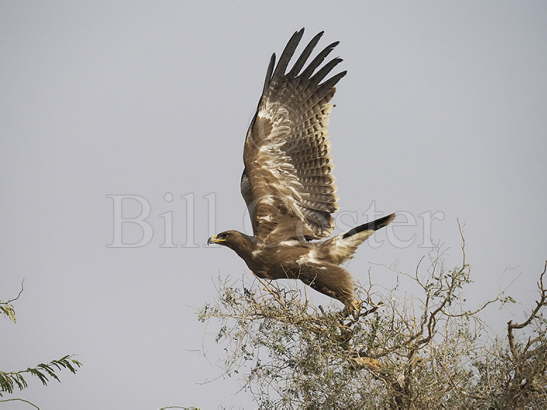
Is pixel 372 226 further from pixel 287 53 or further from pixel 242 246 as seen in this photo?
pixel 287 53

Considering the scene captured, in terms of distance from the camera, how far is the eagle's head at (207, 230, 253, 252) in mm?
8281

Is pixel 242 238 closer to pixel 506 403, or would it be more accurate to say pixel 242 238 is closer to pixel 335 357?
pixel 335 357

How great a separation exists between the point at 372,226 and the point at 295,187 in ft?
3.73

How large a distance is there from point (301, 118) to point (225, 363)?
3.81 meters

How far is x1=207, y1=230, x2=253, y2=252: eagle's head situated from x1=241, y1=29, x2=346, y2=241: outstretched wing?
1.12 feet

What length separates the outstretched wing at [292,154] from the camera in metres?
8.95

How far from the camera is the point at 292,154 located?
9422 mm

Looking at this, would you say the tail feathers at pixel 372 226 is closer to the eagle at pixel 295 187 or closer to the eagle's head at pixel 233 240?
the eagle at pixel 295 187

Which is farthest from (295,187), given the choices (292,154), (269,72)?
(269,72)

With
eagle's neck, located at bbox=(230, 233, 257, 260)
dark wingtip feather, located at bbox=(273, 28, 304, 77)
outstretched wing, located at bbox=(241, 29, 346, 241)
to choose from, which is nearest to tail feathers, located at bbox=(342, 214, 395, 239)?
outstretched wing, located at bbox=(241, 29, 346, 241)

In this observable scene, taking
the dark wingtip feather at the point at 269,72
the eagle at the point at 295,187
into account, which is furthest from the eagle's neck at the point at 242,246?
the dark wingtip feather at the point at 269,72

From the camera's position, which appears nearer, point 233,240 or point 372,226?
point 233,240

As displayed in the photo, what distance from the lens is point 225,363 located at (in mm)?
6855

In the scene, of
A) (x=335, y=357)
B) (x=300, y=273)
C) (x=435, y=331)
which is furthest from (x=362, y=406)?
(x=300, y=273)
